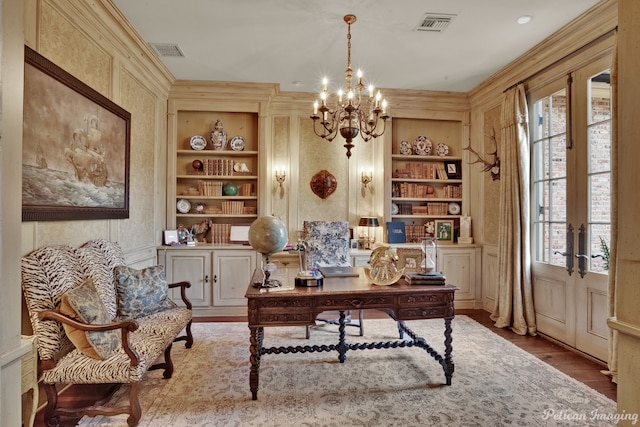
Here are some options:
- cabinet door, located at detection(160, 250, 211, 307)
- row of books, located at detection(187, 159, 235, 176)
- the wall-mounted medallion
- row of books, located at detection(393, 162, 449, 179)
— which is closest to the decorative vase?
row of books, located at detection(187, 159, 235, 176)

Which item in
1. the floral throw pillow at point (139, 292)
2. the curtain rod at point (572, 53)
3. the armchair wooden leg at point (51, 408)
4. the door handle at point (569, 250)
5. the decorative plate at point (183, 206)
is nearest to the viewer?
the armchair wooden leg at point (51, 408)

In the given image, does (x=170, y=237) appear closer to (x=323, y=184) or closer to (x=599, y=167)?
(x=323, y=184)

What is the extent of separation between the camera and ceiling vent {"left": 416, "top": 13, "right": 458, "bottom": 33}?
2973 mm

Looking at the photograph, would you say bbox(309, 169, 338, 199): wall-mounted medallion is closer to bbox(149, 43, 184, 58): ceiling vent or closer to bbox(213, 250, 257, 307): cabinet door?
Answer: bbox(213, 250, 257, 307): cabinet door

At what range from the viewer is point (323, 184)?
197 inches

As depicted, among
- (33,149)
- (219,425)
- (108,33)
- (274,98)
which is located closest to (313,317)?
(219,425)

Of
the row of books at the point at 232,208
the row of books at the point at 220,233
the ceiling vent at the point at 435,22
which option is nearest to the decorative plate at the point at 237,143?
the row of books at the point at 232,208

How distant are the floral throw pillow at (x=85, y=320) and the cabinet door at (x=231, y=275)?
2.24 m

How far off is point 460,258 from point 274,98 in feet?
11.6

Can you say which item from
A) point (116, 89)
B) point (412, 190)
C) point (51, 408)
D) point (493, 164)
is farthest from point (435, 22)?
point (51, 408)

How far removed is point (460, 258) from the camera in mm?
4672

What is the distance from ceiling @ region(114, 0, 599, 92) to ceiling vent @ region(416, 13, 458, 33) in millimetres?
36

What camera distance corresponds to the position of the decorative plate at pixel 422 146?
5070 millimetres

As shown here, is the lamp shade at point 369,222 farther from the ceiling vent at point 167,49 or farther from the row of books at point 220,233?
the ceiling vent at point 167,49
